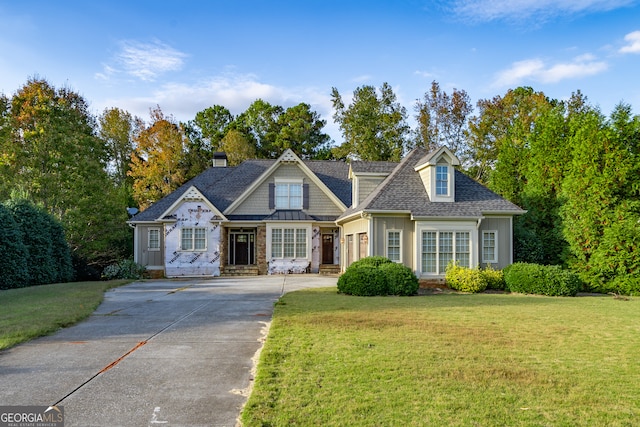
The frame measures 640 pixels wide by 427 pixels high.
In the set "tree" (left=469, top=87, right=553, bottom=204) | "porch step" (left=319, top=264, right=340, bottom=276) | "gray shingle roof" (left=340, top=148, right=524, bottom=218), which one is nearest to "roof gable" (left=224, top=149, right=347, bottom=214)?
"porch step" (left=319, top=264, right=340, bottom=276)

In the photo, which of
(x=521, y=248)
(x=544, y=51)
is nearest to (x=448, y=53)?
(x=544, y=51)

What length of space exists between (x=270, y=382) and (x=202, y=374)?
1.07 meters

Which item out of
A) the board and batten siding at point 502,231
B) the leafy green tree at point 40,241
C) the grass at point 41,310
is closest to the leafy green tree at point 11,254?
the leafy green tree at point 40,241

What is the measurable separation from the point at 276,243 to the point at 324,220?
9.34 ft

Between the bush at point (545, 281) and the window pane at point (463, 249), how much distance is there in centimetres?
232

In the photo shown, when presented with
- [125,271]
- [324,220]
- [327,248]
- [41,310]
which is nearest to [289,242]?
[324,220]

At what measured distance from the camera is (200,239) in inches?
1004

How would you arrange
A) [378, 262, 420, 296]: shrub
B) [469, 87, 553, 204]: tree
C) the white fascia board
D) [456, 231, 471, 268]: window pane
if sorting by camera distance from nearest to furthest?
[378, 262, 420, 296]: shrub → [456, 231, 471, 268]: window pane → the white fascia board → [469, 87, 553, 204]: tree

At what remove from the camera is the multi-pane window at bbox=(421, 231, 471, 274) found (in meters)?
19.7

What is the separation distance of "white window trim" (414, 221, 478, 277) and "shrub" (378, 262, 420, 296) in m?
2.99

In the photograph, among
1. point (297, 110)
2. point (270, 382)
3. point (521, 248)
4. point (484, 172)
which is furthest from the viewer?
point (297, 110)

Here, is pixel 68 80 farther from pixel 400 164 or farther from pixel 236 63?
pixel 400 164

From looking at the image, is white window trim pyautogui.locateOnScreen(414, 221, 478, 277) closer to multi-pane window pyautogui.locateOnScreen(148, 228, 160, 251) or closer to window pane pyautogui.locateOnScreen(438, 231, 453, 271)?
window pane pyautogui.locateOnScreen(438, 231, 453, 271)

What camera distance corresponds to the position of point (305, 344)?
8.02 meters
